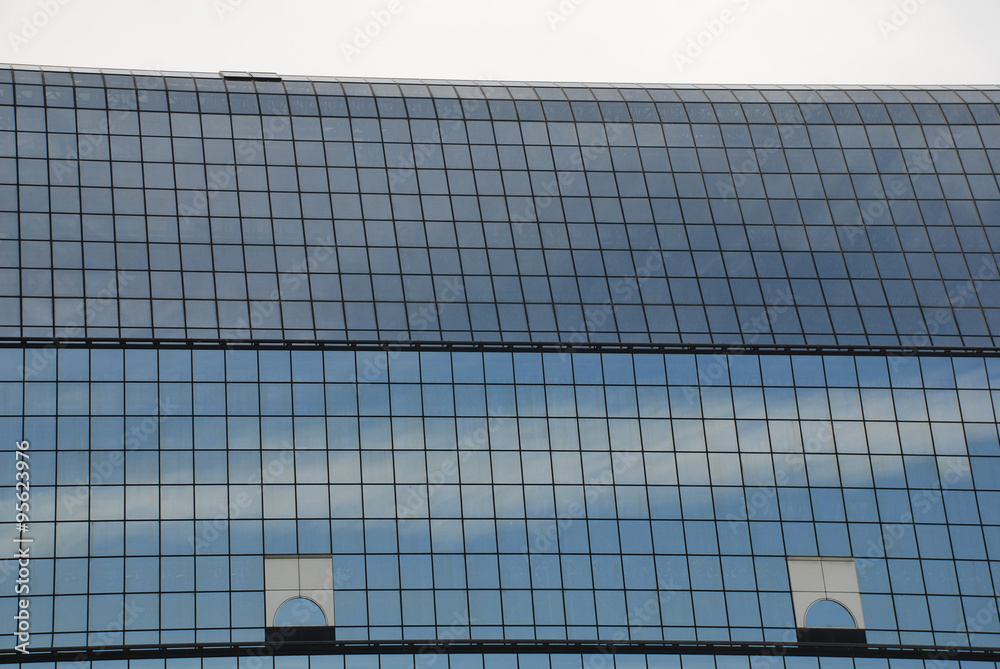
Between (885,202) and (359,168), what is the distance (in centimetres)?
2453

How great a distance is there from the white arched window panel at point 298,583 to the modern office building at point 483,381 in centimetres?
14

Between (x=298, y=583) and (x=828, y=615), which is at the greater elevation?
(x=298, y=583)

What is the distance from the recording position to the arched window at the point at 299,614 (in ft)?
159

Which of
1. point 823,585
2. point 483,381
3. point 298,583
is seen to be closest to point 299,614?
point 298,583

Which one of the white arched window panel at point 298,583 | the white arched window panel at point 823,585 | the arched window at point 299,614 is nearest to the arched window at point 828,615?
the white arched window panel at point 823,585

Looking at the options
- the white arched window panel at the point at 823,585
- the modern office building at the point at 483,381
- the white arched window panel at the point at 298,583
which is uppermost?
the modern office building at the point at 483,381

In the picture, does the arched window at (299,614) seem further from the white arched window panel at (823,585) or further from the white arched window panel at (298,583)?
the white arched window panel at (823,585)

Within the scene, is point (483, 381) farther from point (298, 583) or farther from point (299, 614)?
point (299, 614)

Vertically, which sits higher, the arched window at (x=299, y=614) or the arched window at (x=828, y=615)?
the arched window at (x=299, y=614)

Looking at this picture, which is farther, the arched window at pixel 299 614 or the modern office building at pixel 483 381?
the modern office building at pixel 483 381

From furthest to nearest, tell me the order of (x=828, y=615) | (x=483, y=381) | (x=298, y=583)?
(x=483, y=381), (x=828, y=615), (x=298, y=583)

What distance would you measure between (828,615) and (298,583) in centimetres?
2092

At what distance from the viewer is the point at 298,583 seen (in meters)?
48.9

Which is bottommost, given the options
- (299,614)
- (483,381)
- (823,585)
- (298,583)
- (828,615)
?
(828,615)
